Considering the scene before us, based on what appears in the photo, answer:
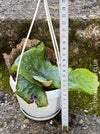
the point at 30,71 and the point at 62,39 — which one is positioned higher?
the point at 62,39

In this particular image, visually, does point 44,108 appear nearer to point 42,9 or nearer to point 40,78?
point 40,78

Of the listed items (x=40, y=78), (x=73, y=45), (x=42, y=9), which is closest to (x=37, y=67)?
(x=40, y=78)

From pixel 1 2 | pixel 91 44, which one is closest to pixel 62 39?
pixel 91 44

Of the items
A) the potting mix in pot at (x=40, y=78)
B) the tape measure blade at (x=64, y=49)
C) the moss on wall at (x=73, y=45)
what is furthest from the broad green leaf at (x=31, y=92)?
the moss on wall at (x=73, y=45)

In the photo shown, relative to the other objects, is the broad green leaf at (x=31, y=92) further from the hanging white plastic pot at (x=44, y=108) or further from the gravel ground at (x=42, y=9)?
the gravel ground at (x=42, y=9)

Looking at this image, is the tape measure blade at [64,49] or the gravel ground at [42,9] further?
the gravel ground at [42,9]

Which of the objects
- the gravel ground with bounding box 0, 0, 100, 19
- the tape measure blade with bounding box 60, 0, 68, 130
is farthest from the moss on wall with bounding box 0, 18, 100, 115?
the tape measure blade with bounding box 60, 0, 68, 130

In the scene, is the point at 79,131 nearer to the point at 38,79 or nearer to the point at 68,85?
the point at 68,85
